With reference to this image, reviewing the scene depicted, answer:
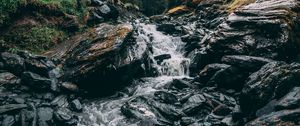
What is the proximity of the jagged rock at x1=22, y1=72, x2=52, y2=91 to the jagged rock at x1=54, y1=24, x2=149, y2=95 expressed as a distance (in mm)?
1453

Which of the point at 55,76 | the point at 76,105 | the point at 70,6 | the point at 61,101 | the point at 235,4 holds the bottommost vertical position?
the point at 76,105

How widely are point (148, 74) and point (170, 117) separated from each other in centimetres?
726

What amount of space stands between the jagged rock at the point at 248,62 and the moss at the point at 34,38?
13.4 meters

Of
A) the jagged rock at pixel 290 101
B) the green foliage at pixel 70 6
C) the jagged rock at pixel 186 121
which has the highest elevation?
the green foliage at pixel 70 6

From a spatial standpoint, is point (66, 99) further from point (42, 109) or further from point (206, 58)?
point (206, 58)

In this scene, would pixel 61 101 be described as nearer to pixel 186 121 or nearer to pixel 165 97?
pixel 165 97

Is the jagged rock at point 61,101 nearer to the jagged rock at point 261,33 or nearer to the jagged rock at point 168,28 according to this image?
the jagged rock at point 261,33

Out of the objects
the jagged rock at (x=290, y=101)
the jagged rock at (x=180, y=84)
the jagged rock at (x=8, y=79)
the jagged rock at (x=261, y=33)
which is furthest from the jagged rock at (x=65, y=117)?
the jagged rock at (x=290, y=101)

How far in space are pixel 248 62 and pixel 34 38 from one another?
50.3ft

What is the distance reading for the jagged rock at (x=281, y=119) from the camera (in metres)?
13.6

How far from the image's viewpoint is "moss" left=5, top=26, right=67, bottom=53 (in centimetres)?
2464

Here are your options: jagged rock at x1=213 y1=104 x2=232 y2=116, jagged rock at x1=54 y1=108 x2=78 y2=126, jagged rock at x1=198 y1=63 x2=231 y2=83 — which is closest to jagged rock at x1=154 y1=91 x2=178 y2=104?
jagged rock at x1=213 y1=104 x2=232 y2=116

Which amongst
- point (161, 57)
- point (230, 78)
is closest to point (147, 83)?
point (161, 57)

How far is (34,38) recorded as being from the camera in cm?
2578
